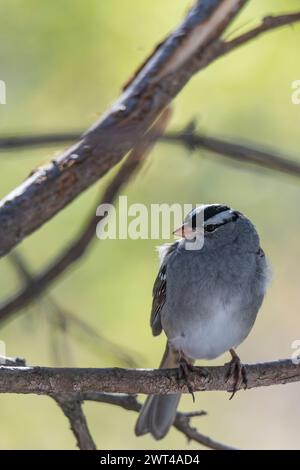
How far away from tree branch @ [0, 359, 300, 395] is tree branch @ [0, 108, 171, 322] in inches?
35.2

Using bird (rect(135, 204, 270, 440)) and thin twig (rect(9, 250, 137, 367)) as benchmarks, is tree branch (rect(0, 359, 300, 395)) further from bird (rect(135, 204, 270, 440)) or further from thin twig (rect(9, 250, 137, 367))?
thin twig (rect(9, 250, 137, 367))

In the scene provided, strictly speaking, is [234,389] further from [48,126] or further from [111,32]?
[111,32]

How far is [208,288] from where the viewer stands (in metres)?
3.61

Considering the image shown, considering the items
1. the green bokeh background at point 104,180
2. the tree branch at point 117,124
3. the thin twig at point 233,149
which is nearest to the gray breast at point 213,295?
the tree branch at point 117,124

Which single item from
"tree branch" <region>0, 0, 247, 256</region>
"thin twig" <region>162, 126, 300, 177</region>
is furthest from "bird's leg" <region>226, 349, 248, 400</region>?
"tree branch" <region>0, 0, 247, 256</region>

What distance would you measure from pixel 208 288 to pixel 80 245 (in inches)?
25.2

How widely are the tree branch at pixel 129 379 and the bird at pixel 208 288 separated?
0.30 meters

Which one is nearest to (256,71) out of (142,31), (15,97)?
(142,31)

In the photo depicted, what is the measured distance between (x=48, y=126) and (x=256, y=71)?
1.24 metres

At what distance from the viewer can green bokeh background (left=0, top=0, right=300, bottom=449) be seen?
4617 millimetres

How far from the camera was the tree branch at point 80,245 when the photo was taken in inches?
146

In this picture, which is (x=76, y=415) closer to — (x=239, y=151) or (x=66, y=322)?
(x=66, y=322)

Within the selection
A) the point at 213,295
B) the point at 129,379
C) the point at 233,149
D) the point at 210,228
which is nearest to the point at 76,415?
the point at 129,379

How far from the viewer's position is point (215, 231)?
3680 millimetres
